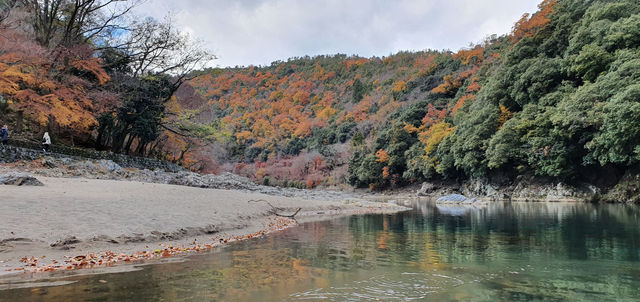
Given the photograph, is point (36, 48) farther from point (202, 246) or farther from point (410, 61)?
point (410, 61)

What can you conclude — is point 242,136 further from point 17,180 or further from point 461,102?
point 17,180

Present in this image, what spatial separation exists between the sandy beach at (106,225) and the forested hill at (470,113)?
22.9 metres

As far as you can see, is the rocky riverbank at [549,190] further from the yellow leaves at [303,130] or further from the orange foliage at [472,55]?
the yellow leaves at [303,130]

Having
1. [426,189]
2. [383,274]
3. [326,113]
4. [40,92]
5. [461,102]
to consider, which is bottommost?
[383,274]

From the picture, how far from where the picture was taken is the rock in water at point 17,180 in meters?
12.6

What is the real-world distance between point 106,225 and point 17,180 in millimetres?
6063

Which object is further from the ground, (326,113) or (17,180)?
(326,113)

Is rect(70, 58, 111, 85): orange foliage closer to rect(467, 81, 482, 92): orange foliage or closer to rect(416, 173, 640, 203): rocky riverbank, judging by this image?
rect(416, 173, 640, 203): rocky riverbank

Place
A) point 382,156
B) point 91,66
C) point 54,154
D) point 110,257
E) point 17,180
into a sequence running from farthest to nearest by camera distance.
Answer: point 382,156
point 91,66
point 54,154
point 17,180
point 110,257

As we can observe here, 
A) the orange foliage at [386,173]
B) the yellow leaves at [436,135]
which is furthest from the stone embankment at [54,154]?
the orange foliage at [386,173]

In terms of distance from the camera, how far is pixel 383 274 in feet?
22.9

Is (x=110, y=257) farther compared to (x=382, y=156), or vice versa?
(x=382, y=156)

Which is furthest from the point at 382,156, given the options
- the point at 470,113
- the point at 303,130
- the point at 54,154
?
the point at 54,154

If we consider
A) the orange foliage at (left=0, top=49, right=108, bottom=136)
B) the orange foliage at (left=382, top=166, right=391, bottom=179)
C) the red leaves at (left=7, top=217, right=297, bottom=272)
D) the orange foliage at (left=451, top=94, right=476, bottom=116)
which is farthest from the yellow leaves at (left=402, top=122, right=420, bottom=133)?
the red leaves at (left=7, top=217, right=297, bottom=272)
